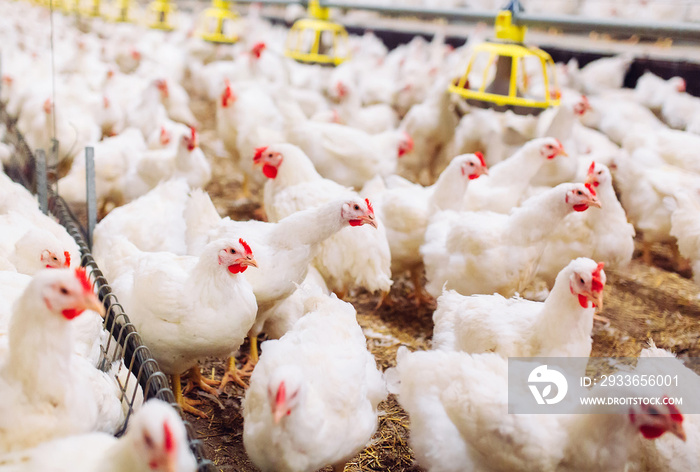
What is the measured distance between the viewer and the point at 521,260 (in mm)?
3162

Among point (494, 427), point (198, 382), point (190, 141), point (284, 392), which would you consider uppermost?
point (190, 141)

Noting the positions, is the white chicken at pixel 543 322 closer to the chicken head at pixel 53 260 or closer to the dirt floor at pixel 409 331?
the dirt floor at pixel 409 331

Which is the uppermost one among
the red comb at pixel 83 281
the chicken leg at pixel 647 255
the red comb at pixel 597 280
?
the red comb at pixel 83 281

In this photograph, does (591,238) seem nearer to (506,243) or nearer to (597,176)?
(597,176)

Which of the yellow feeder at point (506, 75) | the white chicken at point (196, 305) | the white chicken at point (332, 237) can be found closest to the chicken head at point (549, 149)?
the yellow feeder at point (506, 75)

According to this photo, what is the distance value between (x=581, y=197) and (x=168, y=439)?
8.01 ft

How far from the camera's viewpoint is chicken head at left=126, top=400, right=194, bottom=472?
1.52 metres

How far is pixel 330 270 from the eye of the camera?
3484mm

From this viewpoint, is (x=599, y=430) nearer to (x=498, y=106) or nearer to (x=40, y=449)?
(x=40, y=449)

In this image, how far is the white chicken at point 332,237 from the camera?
11.2 ft

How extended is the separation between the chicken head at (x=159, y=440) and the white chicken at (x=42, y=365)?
0.35 meters

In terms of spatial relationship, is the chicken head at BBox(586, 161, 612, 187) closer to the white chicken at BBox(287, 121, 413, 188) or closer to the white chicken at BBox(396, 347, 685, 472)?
the white chicken at BBox(287, 121, 413, 188)

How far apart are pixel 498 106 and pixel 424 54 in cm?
587

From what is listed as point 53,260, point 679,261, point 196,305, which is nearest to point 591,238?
point 679,261
